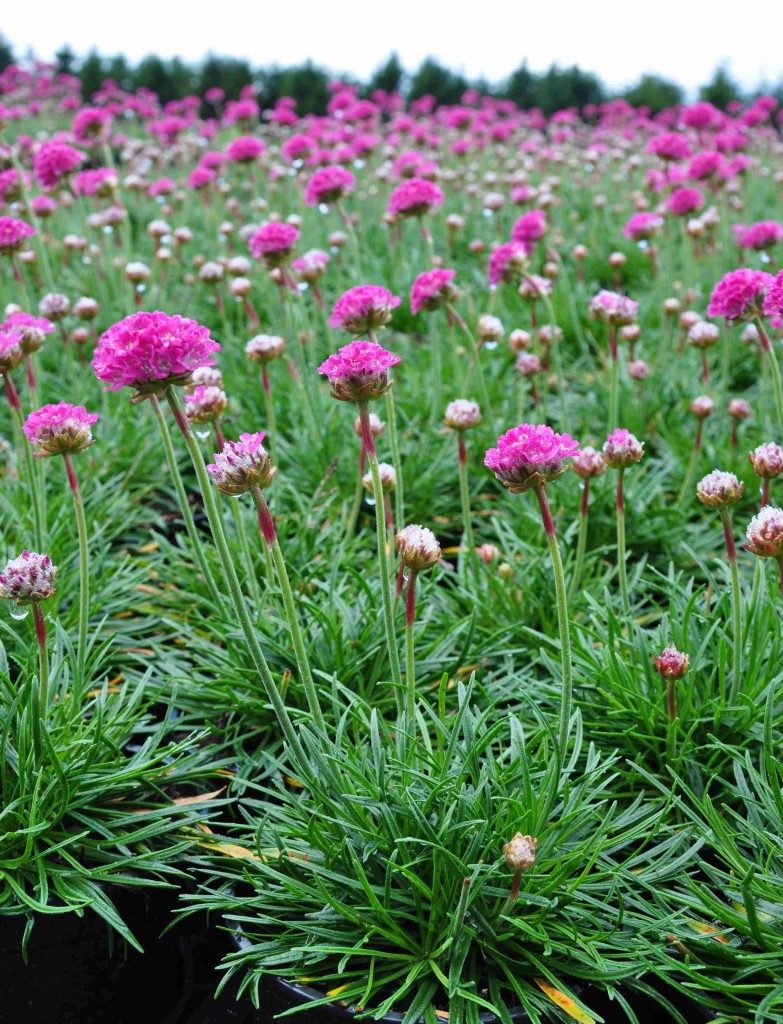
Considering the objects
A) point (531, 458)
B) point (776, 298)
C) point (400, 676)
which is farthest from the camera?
point (400, 676)

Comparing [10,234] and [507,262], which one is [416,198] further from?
[10,234]

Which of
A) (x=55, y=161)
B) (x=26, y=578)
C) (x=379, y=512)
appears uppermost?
(x=55, y=161)

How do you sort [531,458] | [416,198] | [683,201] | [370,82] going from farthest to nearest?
[370,82] < [683,201] < [416,198] < [531,458]

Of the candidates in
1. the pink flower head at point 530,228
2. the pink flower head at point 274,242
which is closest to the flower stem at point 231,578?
the pink flower head at point 274,242

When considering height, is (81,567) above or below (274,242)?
below

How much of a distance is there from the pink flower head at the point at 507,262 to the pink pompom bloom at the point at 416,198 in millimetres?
317

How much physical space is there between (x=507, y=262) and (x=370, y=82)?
47.7 feet

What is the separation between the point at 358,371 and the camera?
4.83ft

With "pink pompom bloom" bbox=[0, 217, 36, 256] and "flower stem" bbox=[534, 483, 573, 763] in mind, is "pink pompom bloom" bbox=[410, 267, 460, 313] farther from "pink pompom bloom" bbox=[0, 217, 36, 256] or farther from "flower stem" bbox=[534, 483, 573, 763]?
"flower stem" bbox=[534, 483, 573, 763]

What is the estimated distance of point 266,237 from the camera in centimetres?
284

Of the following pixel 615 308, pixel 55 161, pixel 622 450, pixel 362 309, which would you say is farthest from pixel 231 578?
pixel 55 161

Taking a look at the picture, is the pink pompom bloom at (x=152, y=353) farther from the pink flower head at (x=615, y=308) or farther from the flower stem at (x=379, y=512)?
the pink flower head at (x=615, y=308)

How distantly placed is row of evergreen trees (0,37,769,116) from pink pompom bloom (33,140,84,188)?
11.2m

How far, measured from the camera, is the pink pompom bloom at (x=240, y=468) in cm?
144
